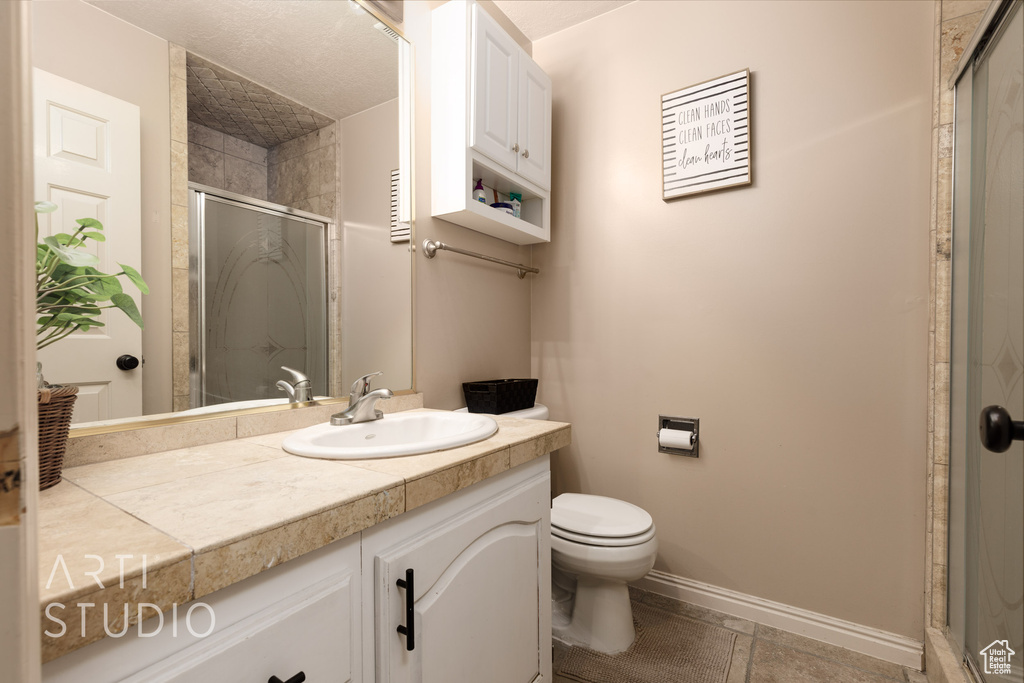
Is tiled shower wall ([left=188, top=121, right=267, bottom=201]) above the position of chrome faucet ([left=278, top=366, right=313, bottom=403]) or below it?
above

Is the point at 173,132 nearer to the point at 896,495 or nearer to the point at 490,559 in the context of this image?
the point at 490,559

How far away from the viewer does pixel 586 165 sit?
2072 millimetres

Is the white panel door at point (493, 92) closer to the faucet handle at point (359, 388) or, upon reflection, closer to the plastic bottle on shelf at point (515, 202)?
the plastic bottle on shelf at point (515, 202)

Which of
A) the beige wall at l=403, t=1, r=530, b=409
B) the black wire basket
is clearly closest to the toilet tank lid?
the black wire basket

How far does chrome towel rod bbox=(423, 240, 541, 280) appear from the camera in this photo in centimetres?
162

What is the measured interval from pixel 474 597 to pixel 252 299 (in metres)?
0.85

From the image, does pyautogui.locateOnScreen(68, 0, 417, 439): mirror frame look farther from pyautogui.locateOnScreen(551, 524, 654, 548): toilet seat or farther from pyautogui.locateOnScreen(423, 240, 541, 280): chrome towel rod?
pyautogui.locateOnScreen(551, 524, 654, 548): toilet seat

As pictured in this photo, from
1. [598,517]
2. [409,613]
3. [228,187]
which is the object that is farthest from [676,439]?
[228,187]

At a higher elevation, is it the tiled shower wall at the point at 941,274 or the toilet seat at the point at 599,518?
the tiled shower wall at the point at 941,274


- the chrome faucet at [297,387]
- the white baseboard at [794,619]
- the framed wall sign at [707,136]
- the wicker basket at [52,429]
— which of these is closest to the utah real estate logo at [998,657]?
the white baseboard at [794,619]

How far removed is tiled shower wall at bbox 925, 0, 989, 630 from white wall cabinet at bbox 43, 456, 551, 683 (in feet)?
3.82

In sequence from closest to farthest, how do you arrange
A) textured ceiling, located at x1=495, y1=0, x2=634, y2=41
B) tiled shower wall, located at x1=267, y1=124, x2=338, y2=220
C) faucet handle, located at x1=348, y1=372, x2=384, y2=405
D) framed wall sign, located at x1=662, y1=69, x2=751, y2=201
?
tiled shower wall, located at x1=267, y1=124, x2=338, y2=220, faucet handle, located at x1=348, y1=372, x2=384, y2=405, framed wall sign, located at x1=662, y1=69, x2=751, y2=201, textured ceiling, located at x1=495, y1=0, x2=634, y2=41

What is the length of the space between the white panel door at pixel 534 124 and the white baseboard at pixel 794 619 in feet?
5.51

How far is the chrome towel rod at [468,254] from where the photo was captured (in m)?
1.62
